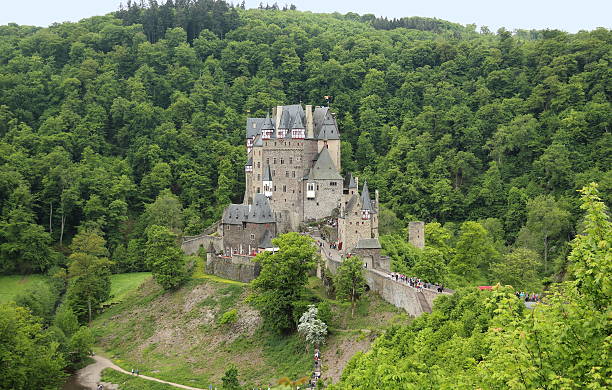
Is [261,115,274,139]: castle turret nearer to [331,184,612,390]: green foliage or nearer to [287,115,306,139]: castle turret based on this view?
[287,115,306,139]: castle turret

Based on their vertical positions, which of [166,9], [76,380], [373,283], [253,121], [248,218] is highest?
[166,9]

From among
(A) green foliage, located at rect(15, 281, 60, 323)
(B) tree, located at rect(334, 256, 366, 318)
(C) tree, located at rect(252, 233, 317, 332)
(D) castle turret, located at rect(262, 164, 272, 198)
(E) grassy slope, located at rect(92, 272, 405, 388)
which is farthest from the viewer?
(D) castle turret, located at rect(262, 164, 272, 198)

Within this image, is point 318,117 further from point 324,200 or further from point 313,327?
point 313,327

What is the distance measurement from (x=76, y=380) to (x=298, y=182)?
2742 centimetres

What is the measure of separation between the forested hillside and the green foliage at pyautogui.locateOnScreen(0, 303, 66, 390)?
30.5m

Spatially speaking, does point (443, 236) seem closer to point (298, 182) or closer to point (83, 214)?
point (298, 182)

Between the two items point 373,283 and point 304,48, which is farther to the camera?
point 304,48

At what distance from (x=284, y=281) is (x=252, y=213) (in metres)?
12.0

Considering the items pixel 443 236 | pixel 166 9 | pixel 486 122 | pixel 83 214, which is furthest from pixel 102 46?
pixel 443 236

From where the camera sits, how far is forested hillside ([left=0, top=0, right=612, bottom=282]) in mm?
85875

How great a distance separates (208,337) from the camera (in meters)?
60.2

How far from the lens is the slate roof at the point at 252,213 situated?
218 feet

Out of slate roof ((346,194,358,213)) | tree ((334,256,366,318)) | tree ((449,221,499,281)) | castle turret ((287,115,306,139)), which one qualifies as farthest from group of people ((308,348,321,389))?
castle turret ((287,115,306,139))

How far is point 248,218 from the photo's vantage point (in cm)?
6669
